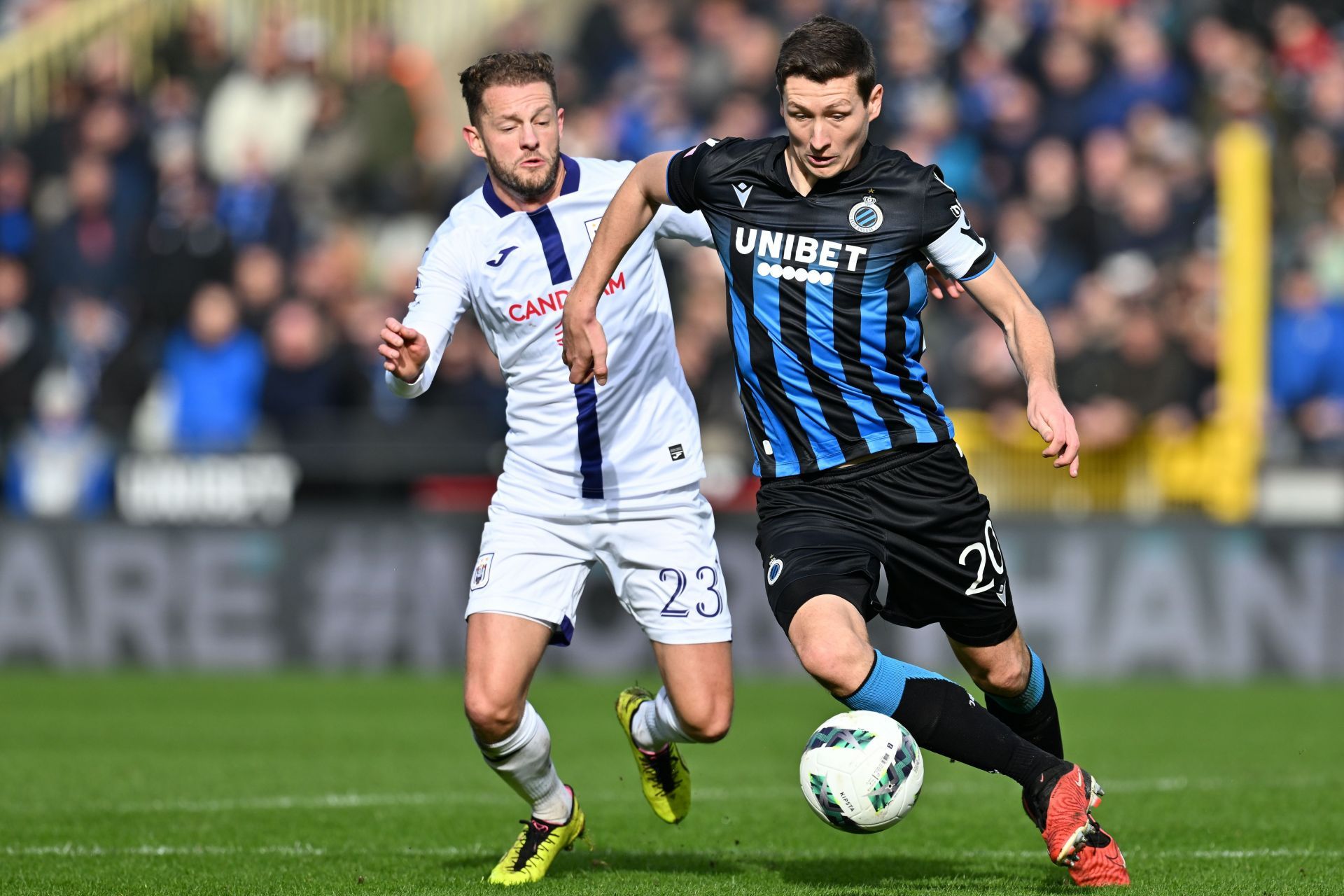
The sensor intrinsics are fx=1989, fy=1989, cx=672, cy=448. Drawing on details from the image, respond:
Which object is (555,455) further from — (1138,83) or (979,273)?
(1138,83)

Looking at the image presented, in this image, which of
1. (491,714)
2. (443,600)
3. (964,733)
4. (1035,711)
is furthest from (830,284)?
(443,600)

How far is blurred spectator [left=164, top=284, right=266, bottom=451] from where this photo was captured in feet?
49.4

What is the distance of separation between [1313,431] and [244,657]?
7860 mm

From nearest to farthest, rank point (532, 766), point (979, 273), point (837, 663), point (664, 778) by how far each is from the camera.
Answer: point (837, 663)
point (979, 273)
point (532, 766)
point (664, 778)

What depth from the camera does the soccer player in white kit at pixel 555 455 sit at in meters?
6.63

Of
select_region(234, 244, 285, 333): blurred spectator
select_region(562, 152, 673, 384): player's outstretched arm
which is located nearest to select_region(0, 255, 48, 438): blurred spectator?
select_region(234, 244, 285, 333): blurred spectator

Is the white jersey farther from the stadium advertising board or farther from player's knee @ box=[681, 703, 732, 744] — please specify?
the stadium advertising board

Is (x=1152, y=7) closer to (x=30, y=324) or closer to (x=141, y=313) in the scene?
(x=141, y=313)

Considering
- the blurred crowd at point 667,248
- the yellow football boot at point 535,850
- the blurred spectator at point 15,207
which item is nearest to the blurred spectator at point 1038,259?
the blurred crowd at point 667,248

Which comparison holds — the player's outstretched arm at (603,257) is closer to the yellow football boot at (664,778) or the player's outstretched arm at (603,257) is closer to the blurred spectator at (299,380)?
the yellow football boot at (664,778)

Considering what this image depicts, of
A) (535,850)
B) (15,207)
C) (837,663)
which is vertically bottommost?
(535,850)

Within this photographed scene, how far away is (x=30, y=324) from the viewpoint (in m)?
17.7

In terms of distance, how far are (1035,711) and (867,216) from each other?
1784mm

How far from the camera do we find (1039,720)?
6.57m
